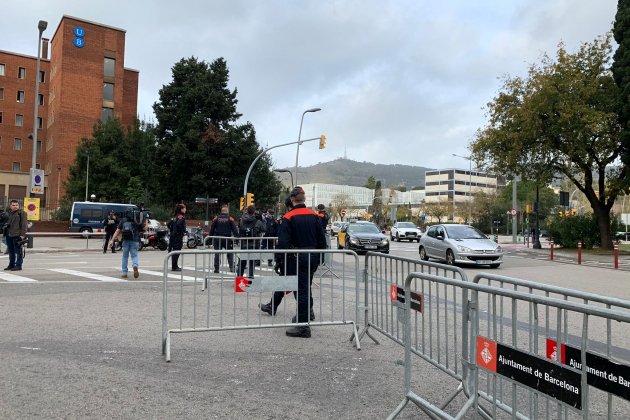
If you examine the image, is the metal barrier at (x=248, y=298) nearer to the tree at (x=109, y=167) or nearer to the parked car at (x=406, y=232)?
the parked car at (x=406, y=232)

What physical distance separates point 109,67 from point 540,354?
208 feet

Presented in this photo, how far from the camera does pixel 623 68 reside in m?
25.2

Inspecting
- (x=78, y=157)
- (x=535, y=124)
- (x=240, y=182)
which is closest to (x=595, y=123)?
(x=535, y=124)

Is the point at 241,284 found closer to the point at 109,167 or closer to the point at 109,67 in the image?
the point at 109,167

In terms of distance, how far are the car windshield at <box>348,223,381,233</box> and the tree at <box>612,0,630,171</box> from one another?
13105 mm

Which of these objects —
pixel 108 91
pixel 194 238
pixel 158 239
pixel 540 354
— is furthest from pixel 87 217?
pixel 540 354

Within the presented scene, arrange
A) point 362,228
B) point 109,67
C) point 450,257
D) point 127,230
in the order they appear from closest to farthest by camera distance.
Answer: point 127,230
point 450,257
point 362,228
point 109,67

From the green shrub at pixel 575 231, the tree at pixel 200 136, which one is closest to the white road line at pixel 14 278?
the green shrub at pixel 575 231

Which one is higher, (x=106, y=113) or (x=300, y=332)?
(x=106, y=113)

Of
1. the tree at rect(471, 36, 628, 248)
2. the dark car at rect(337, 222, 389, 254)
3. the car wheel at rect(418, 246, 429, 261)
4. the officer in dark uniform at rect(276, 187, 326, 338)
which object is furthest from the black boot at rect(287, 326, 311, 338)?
the tree at rect(471, 36, 628, 248)

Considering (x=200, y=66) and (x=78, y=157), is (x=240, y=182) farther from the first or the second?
(x=78, y=157)

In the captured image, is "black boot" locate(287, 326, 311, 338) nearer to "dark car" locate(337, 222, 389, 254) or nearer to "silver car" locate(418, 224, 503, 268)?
"silver car" locate(418, 224, 503, 268)

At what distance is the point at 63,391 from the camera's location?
4324 millimetres

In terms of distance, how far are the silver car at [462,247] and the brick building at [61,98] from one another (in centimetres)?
4686
